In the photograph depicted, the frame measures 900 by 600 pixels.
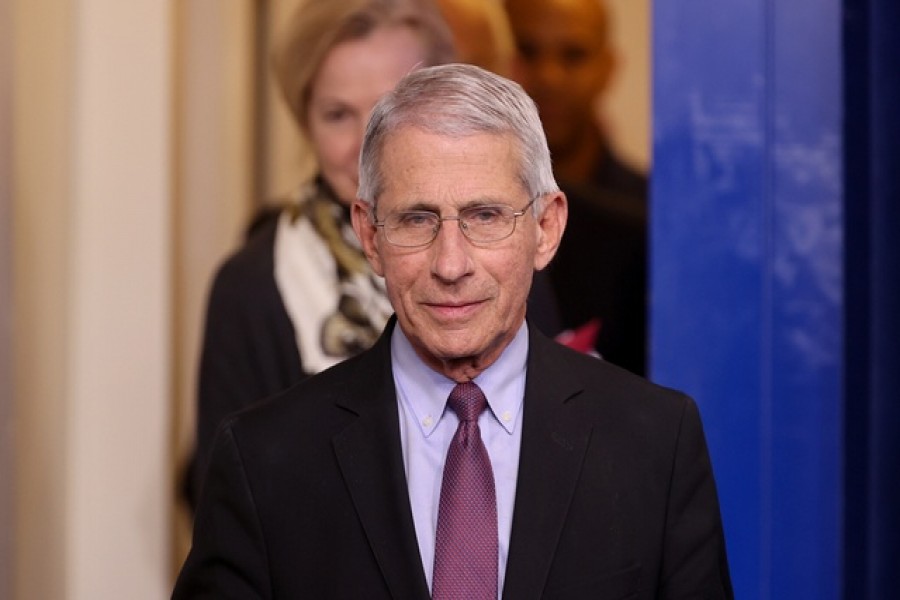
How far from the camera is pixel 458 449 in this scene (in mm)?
1737

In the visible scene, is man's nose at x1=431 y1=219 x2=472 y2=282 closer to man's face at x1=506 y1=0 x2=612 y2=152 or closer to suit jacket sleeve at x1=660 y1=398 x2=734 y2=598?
suit jacket sleeve at x1=660 y1=398 x2=734 y2=598

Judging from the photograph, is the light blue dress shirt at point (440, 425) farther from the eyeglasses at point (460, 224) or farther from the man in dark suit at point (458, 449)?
the eyeglasses at point (460, 224)

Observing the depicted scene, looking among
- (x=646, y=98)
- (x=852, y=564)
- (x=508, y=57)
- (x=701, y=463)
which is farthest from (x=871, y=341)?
(x=701, y=463)

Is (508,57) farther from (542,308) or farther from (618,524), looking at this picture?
(618,524)

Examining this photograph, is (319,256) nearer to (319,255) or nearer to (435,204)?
A: (319,255)

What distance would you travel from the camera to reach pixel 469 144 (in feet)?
5.52

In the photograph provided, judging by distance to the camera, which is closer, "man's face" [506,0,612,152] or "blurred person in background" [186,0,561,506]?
"blurred person in background" [186,0,561,506]

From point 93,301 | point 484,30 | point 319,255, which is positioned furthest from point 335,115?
point 93,301

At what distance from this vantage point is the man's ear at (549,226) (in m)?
1.80

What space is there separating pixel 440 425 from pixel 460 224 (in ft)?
0.85

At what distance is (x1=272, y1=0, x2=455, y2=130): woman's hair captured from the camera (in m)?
2.76

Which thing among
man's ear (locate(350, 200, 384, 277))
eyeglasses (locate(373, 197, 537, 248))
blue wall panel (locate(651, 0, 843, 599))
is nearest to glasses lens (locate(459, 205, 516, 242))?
eyeglasses (locate(373, 197, 537, 248))

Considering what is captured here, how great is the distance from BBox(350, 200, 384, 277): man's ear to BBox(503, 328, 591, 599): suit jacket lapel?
8.8 inches

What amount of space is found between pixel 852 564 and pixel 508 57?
127 cm
